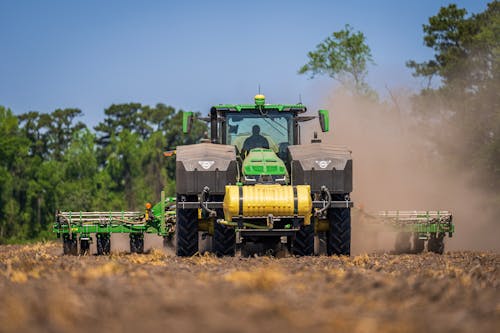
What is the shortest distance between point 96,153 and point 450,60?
4065cm

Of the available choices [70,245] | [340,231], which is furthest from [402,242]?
[70,245]

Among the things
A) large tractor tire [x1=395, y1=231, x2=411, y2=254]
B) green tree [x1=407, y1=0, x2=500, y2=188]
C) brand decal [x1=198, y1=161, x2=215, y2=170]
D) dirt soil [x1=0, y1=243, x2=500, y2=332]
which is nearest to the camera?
dirt soil [x1=0, y1=243, x2=500, y2=332]

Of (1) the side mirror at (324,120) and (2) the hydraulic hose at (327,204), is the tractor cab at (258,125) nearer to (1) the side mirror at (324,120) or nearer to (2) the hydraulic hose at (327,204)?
(1) the side mirror at (324,120)

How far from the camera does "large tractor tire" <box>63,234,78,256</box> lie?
23.2 meters

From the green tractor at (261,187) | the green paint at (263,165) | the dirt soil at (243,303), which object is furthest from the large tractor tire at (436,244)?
the dirt soil at (243,303)

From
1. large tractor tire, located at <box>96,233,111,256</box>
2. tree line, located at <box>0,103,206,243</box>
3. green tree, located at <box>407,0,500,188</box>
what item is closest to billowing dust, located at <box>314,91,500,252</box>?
green tree, located at <box>407,0,500,188</box>

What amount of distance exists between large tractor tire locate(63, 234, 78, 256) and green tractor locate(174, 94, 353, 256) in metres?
5.42

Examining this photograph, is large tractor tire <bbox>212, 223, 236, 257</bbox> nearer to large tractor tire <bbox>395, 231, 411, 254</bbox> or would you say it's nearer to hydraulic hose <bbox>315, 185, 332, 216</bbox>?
hydraulic hose <bbox>315, 185, 332, 216</bbox>

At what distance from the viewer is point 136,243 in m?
23.8

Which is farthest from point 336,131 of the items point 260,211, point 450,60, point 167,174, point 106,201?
point 167,174

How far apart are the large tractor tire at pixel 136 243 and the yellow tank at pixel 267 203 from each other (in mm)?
7281

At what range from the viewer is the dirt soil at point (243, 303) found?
6699 millimetres

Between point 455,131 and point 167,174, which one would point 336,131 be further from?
point 167,174

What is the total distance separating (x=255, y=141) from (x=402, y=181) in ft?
59.5
